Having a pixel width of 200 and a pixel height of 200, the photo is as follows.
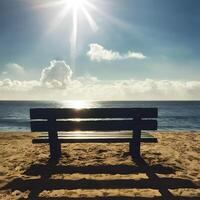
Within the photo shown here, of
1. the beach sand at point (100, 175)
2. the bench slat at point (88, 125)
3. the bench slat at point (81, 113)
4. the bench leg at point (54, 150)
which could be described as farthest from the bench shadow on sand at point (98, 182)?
the bench slat at point (81, 113)

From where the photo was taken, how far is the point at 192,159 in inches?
256

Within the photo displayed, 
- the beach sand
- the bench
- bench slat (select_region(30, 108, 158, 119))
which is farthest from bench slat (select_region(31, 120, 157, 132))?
the beach sand

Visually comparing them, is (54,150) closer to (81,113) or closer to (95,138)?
(95,138)

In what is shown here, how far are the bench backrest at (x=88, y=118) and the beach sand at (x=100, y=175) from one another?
94 centimetres

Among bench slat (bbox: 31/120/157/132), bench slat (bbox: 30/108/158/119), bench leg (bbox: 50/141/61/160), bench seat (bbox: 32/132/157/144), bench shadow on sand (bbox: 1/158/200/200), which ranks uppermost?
bench slat (bbox: 30/108/158/119)

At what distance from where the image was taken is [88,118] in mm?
5898

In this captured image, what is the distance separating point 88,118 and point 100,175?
1425 mm

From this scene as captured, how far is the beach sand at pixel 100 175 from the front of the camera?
431 centimetres

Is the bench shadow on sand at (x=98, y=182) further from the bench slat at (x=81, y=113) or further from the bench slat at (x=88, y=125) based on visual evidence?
the bench slat at (x=81, y=113)

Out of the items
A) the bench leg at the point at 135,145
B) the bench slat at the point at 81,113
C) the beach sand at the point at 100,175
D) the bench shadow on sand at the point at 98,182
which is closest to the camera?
the beach sand at the point at 100,175

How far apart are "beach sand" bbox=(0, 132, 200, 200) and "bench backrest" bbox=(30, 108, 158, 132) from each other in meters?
0.94

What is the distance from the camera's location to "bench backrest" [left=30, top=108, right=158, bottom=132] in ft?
18.9

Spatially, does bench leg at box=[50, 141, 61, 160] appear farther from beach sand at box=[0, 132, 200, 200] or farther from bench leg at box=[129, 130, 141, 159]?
bench leg at box=[129, 130, 141, 159]

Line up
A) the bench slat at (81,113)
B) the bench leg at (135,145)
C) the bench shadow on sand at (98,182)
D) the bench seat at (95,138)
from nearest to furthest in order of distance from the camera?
the bench shadow on sand at (98,182) → the bench slat at (81,113) → the bench seat at (95,138) → the bench leg at (135,145)
